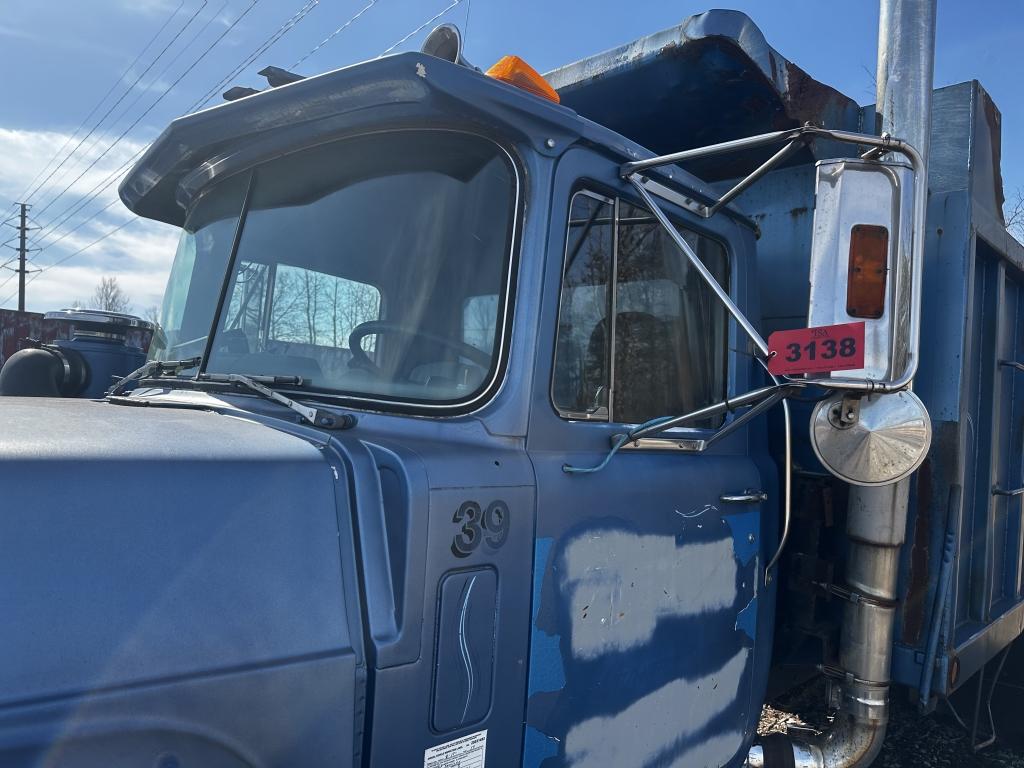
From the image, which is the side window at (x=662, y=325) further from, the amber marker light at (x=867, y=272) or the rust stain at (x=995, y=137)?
the rust stain at (x=995, y=137)

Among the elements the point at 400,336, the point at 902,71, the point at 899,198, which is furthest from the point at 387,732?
the point at 902,71

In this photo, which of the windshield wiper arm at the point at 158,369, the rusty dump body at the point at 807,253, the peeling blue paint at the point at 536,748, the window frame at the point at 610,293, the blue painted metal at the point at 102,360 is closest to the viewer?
the peeling blue paint at the point at 536,748

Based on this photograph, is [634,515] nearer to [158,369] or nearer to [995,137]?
[158,369]

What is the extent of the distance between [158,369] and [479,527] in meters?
1.24

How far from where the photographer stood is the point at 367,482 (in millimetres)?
1471

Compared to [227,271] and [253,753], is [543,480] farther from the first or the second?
[227,271]

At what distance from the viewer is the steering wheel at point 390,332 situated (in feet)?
5.86

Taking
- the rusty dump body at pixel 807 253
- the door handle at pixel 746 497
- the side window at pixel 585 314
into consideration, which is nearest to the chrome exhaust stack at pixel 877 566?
the rusty dump body at pixel 807 253

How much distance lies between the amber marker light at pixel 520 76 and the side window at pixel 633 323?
0.27 meters

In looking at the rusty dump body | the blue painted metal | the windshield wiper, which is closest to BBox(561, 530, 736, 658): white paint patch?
the windshield wiper

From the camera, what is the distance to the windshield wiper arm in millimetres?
2197

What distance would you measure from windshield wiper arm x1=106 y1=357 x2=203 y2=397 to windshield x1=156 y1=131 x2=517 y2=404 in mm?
67

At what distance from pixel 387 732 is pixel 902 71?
7.30ft

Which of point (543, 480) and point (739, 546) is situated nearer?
point (543, 480)
